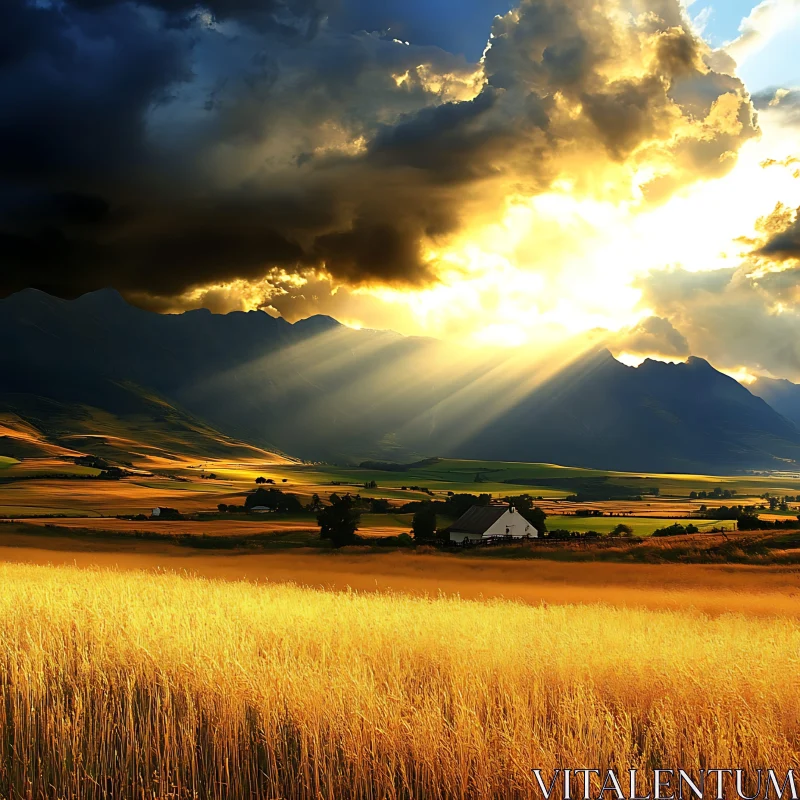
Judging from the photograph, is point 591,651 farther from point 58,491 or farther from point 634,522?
point 58,491

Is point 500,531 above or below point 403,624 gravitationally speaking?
below

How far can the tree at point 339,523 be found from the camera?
219ft

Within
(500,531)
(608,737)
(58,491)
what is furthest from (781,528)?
(58,491)

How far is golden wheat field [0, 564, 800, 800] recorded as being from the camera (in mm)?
6555

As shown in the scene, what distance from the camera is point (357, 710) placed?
23.3ft

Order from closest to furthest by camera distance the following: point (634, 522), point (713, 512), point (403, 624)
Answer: point (403, 624) → point (634, 522) → point (713, 512)

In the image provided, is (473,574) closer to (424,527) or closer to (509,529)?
(424,527)

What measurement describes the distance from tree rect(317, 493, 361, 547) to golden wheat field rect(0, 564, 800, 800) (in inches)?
2189

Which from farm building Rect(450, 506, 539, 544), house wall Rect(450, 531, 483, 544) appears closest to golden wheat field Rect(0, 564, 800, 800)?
farm building Rect(450, 506, 539, 544)

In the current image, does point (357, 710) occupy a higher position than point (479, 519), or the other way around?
point (357, 710)

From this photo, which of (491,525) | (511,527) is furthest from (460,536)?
(511,527)

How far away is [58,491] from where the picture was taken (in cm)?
14062

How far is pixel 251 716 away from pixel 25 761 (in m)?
2.27

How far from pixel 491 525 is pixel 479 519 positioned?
3.18 metres
